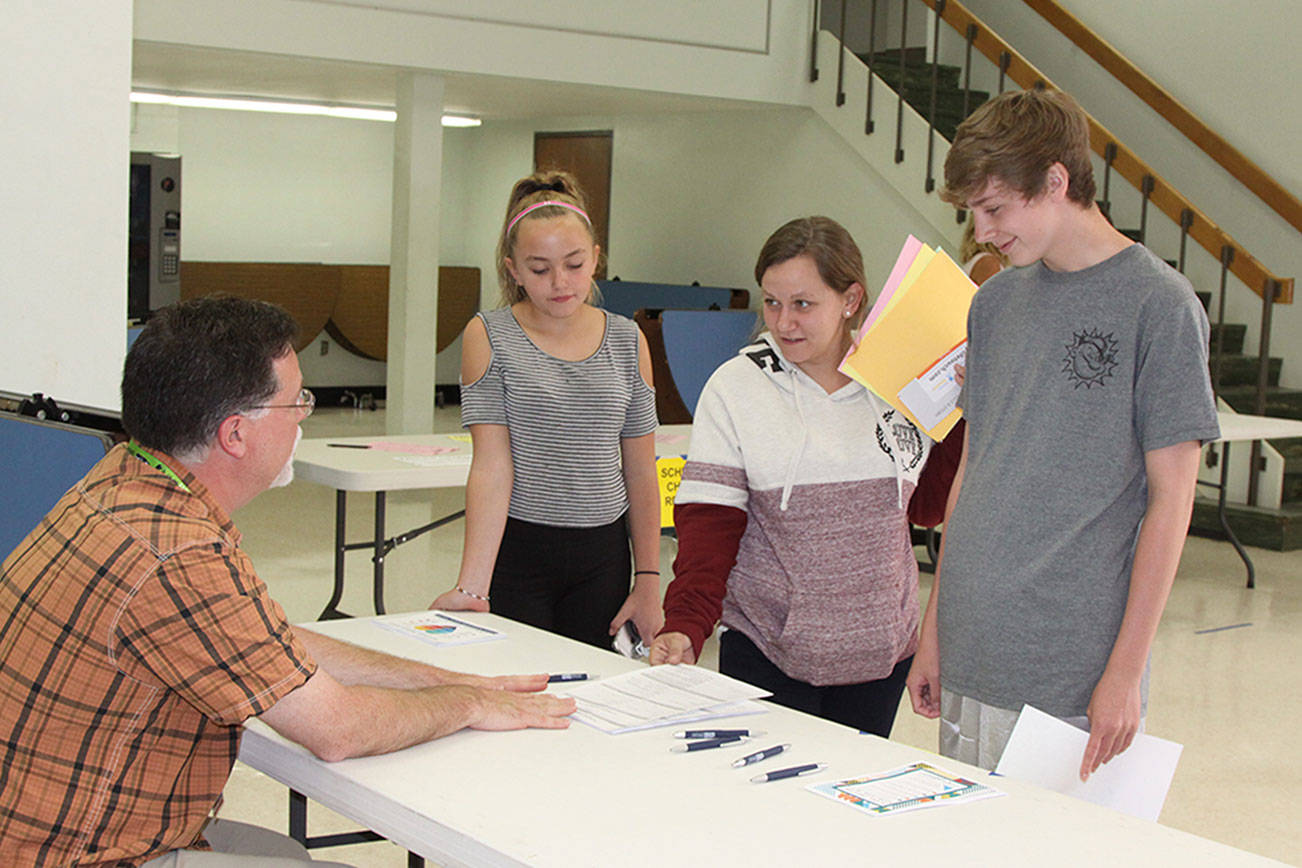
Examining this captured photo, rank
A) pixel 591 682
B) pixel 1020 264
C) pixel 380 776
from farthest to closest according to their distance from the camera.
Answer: pixel 591 682, pixel 1020 264, pixel 380 776

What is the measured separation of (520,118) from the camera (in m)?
12.4

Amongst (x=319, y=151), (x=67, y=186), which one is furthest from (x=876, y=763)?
(x=319, y=151)

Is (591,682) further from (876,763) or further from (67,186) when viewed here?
(67,186)

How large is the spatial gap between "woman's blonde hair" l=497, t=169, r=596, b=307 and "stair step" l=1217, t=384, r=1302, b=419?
6168mm

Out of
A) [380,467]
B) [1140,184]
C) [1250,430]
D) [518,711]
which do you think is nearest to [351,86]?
[1140,184]

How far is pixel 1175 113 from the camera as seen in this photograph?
872cm

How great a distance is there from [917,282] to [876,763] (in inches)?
33.9

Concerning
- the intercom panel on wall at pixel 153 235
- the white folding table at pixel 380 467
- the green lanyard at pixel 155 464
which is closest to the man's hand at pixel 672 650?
the green lanyard at pixel 155 464

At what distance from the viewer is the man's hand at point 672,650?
2.23 m

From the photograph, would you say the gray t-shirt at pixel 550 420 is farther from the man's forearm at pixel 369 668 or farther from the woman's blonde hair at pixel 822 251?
the man's forearm at pixel 369 668

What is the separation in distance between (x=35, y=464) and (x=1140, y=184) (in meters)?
6.93

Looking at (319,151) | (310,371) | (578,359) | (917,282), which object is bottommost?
(310,371)

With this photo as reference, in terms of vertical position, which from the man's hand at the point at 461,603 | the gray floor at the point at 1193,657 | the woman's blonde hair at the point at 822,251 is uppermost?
the woman's blonde hair at the point at 822,251

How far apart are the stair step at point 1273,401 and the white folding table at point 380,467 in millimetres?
4421
